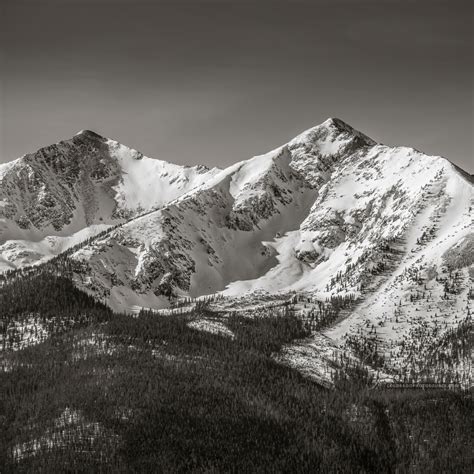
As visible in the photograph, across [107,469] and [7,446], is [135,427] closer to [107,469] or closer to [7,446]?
[107,469]

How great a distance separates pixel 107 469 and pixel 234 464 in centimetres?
3398

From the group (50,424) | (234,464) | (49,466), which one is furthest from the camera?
(50,424)

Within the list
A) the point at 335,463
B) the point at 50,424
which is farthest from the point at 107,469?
the point at 335,463

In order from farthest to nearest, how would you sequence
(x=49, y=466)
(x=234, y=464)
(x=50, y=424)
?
(x=50, y=424), (x=234, y=464), (x=49, y=466)

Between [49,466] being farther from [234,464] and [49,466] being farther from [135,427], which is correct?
[234,464]

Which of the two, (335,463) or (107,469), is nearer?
(107,469)

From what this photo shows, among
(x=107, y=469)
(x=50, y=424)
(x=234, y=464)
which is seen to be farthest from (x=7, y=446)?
(x=234, y=464)

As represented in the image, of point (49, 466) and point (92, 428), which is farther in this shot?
point (92, 428)

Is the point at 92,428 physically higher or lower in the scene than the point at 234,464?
higher

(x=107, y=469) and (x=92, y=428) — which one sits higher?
(x=92, y=428)

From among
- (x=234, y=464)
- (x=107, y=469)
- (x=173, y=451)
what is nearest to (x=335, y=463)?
Answer: (x=234, y=464)

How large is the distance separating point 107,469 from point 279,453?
49681 millimetres

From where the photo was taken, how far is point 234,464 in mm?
186000

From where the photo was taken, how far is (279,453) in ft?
644
